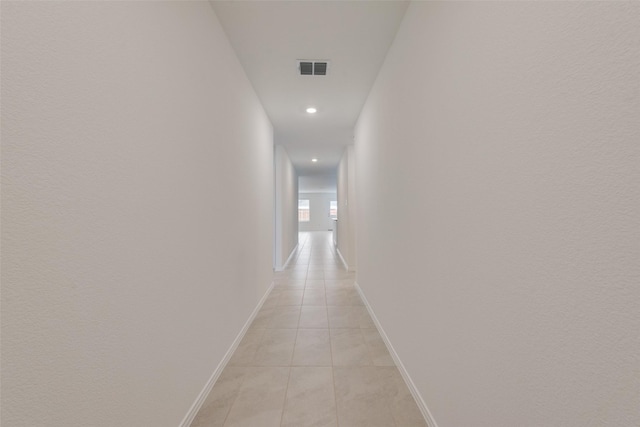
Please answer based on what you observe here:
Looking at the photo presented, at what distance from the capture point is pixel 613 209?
572mm

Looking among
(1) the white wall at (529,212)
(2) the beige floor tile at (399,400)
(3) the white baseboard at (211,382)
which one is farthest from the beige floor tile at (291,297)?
(1) the white wall at (529,212)

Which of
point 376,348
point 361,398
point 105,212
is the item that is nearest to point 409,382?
point 361,398

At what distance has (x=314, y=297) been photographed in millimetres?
3906

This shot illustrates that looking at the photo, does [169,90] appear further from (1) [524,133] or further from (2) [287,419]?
(2) [287,419]

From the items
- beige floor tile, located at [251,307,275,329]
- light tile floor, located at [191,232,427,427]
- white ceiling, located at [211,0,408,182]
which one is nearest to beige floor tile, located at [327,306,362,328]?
light tile floor, located at [191,232,427,427]

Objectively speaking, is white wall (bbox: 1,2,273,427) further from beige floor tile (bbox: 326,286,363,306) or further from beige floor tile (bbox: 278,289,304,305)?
beige floor tile (bbox: 326,286,363,306)

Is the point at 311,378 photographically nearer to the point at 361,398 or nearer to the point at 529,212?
the point at 361,398

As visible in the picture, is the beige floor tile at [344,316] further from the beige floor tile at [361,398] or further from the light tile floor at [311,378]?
the beige floor tile at [361,398]

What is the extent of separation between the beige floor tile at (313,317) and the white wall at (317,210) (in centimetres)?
1370

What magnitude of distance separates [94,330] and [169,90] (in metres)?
Result: 1.13

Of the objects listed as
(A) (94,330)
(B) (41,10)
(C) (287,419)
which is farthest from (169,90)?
(C) (287,419)

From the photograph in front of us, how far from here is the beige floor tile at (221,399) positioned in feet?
5.16

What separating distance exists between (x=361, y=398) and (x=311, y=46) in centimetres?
283

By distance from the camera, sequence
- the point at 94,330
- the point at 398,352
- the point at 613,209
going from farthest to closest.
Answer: the point at 398,352 → the point at 94,330 → the point at 613,209
